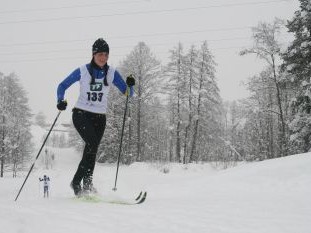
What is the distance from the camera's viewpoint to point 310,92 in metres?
17.8

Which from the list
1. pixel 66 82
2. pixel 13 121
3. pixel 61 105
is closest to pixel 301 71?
pixel 66 82

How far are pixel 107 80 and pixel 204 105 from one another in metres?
30.3

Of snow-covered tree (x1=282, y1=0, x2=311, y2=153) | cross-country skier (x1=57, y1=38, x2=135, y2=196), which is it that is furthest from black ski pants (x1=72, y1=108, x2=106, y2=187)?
snow-covered tree (x1=282, y1=0, x2=311, y2=153)

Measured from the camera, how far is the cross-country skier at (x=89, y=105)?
5.00 m

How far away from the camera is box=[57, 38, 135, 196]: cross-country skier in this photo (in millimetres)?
5004

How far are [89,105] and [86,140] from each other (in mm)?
516

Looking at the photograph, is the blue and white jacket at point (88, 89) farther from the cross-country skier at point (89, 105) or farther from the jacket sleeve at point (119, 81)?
the jacket sleeve at point (119, 81)

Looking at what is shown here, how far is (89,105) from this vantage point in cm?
512

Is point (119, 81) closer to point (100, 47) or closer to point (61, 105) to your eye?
point (100, 47)

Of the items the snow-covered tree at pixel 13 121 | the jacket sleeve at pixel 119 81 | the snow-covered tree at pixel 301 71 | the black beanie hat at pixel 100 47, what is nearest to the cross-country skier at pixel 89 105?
the black beanie hat at pixel 100 47

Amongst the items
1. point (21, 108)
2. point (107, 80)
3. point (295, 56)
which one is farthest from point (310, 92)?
point (21, 108)

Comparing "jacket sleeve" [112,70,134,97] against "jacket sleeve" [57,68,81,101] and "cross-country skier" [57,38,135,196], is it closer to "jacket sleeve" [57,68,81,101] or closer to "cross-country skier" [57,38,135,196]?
"cross-country skier" [57,38,135,196]

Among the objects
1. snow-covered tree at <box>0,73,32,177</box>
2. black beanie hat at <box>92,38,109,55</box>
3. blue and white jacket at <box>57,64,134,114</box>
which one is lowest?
blue and white jacket at <box>57,64,134,114</box>

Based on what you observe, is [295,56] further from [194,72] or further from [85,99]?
[85,99]
